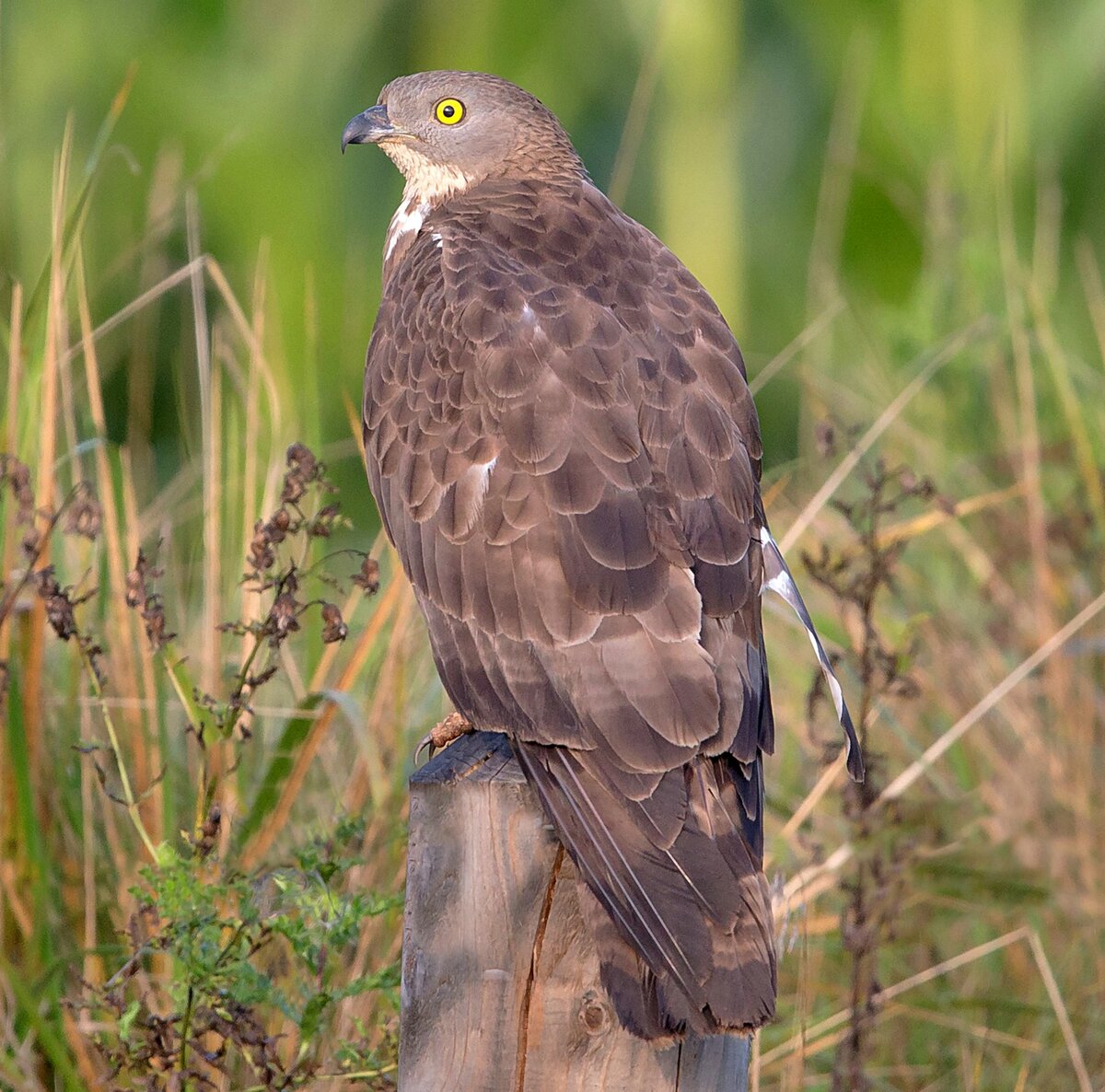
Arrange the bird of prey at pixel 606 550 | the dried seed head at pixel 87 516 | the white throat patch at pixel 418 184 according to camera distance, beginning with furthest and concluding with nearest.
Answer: the white throat patch at pixel 418 184 → the dried seed head at pixel 87 516 → the bird of prey at pixel 606 550

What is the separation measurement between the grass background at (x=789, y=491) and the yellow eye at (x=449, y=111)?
44 cm

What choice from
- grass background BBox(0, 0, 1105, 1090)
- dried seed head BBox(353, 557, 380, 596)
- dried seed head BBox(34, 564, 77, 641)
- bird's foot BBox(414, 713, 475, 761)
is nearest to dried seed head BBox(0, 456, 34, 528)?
dried seed head BBox(34, 564, 77, 641)

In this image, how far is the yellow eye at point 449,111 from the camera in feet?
13.3

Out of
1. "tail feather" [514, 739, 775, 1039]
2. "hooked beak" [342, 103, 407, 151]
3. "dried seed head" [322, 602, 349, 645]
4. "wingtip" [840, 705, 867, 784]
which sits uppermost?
"hooked beak" [342, 103, 407, 151]

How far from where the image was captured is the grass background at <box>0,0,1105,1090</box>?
3619mm

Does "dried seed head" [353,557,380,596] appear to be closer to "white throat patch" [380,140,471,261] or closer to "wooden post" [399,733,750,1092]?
"wooden post" [399,733,750,1092]

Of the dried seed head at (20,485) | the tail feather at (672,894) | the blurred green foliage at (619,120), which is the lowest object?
the tail feather at (672,894)

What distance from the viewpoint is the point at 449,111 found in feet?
13.4

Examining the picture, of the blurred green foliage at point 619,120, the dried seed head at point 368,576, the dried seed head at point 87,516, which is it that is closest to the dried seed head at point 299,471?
the dried seed head at point 368,576

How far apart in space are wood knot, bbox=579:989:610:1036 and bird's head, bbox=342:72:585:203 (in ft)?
7.30

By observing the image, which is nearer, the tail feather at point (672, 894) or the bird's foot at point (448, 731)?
the tail feather at point (672, 894)

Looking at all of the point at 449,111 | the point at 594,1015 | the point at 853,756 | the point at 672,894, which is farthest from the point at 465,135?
the point at 594,1015

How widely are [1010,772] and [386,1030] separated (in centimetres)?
227

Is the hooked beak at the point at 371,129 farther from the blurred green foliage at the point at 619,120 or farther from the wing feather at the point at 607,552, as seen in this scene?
the blurred green foliage at the point at 619,120
